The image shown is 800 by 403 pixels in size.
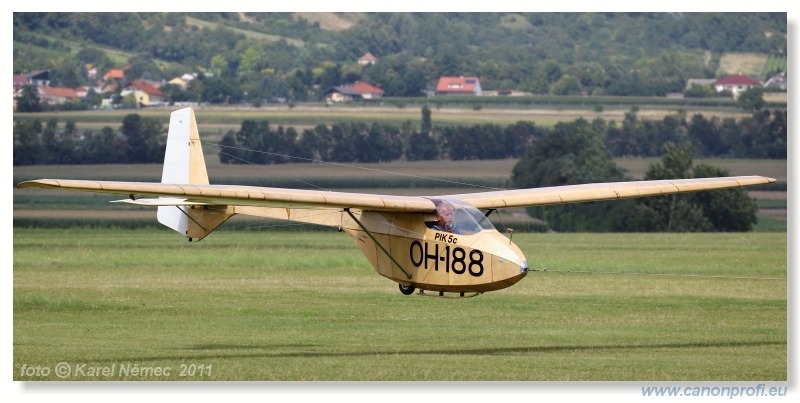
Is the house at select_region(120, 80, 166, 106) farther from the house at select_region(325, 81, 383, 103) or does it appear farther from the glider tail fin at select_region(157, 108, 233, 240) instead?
the glider tail fin at select_region(157, 108, 233, 240)

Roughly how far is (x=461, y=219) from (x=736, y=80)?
10449cm

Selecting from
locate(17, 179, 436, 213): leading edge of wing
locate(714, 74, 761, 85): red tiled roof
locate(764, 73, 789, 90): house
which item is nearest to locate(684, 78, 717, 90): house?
locate(714, 74, 761, 85): red tiled roof

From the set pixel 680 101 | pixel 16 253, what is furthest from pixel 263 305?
pixel 680 101

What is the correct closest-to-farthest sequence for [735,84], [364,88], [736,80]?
1. [735,84]
2. [364,88]
3. [736,80]

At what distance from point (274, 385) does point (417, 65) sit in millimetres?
112144

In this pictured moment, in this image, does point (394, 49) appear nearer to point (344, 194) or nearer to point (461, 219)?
point (344, 194)

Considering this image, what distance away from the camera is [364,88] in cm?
12569

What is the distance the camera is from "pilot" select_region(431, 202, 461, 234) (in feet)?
84.8

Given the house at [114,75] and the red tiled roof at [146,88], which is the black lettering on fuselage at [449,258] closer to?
the red tiled roof at [146,88]

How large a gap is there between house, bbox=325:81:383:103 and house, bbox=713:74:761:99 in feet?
91.7

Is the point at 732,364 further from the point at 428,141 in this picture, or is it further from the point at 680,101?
the point at 680,101

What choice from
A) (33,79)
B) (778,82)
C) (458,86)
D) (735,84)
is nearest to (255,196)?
(33,79)

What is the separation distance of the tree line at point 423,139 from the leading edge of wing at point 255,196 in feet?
211

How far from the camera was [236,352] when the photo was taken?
27891mm
